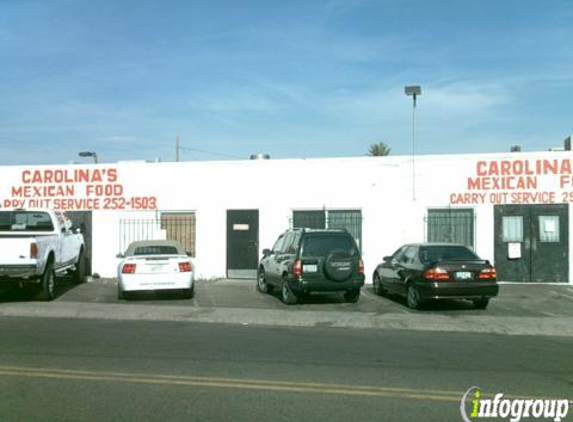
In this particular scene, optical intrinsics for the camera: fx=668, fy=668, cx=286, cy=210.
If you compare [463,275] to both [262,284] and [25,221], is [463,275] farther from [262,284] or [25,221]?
[25,221]

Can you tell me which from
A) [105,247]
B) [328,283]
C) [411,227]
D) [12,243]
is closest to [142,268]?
[12,243]

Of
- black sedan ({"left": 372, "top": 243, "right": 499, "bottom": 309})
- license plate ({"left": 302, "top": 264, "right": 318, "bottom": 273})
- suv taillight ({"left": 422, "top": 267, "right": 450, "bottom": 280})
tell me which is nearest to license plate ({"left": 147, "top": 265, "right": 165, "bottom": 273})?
license plate ({"left": 302, "top": 264, "right": 318, "bottom": 273})

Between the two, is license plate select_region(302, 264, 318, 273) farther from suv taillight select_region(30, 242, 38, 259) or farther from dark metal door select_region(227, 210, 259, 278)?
dark metal door select_region(227, 210, 259, 278)

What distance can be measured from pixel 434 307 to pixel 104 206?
12.3 meters

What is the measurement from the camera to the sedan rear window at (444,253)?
14773 mm

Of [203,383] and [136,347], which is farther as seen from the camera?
[136,347]

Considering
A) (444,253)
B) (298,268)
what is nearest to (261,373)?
(298,268)

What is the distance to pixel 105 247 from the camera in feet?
73.6

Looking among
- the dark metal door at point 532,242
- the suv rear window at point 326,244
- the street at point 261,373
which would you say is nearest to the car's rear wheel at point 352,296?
the suv rear window at point 326,244

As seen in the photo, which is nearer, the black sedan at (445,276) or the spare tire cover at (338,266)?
the black sedan at (445,276)

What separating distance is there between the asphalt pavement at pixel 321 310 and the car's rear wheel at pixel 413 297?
0.69 feet

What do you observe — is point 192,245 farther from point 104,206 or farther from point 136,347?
point 136,347

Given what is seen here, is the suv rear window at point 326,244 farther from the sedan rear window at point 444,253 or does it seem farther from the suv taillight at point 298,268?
the sedan rear window at point 444,253

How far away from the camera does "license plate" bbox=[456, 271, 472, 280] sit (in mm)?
14141
